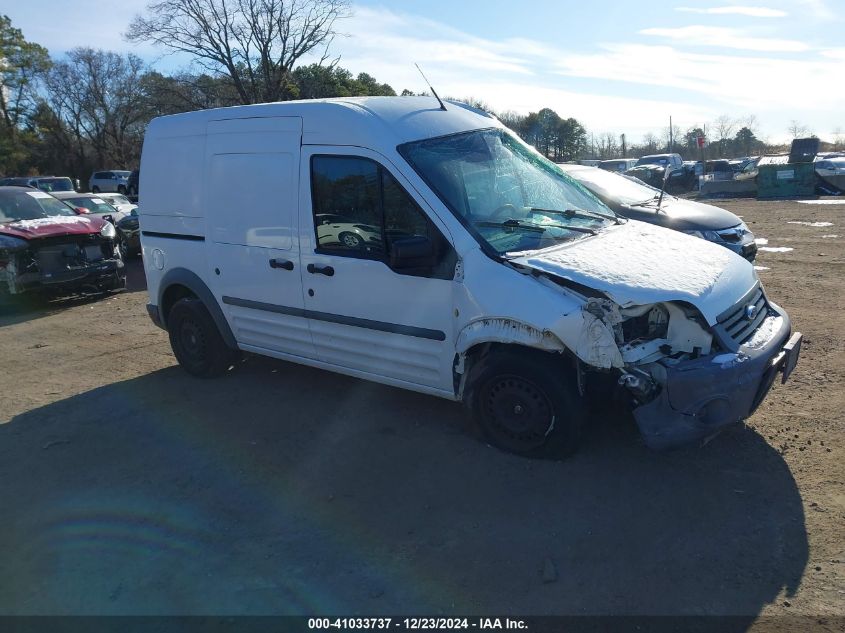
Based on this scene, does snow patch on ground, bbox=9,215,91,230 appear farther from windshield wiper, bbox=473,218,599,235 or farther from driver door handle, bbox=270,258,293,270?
windshield wiper, bbox=473,218,599,235

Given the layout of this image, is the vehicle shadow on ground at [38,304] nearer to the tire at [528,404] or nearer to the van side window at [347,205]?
the van side window at [347,205]

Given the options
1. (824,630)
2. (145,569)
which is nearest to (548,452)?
(824,630)

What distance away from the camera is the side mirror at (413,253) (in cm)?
409

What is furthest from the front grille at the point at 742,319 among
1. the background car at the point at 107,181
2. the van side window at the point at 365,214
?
the background car at the point at 107,181

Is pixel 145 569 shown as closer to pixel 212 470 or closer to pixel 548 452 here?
pixel 212 470

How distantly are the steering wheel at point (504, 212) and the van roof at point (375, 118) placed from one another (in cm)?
73

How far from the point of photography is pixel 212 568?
3430 millimetres

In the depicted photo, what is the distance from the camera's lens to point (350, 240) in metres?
4.74

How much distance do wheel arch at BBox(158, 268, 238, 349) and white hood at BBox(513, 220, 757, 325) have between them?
3010mm

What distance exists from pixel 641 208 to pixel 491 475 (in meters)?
5.26

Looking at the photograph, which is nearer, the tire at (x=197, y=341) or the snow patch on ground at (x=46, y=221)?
the tire at (x=197, y=341)

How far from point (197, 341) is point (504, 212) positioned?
3.27 meters

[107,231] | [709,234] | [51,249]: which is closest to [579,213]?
[709,234]

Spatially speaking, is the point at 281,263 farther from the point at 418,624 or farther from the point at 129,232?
the point at 129,232
